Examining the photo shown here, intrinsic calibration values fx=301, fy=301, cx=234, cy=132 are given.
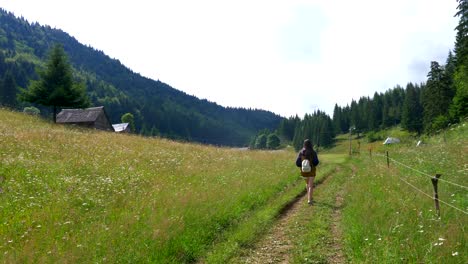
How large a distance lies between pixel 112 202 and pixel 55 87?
33.9 metres

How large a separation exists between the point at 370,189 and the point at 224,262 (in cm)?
775

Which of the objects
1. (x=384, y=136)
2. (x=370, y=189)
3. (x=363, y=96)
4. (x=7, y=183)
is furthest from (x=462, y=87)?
(x=363, y=96)

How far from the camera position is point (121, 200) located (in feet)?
29.7

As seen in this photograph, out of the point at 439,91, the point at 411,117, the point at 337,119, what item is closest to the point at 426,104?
the point at 439,91

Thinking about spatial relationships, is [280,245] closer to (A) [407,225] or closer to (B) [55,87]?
(A) [407,225]

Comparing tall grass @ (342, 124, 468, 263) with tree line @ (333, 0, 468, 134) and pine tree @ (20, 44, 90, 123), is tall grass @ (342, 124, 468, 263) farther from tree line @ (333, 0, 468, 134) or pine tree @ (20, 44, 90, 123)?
pine tree @ (20, 44, 90, 123)

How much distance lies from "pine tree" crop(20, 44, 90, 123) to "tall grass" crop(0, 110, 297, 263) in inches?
889

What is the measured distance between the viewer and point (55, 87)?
120 feet

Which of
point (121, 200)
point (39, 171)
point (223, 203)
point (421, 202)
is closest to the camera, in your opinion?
point (421, 202)

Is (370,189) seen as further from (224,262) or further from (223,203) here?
(224,262)

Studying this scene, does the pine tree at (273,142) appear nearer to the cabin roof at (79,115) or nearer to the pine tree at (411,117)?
the pine tree at (411,117)

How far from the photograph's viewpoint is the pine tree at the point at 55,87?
3559cm

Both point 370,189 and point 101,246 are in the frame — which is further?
point 370,189

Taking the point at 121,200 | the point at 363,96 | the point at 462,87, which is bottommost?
the point at 121,200
